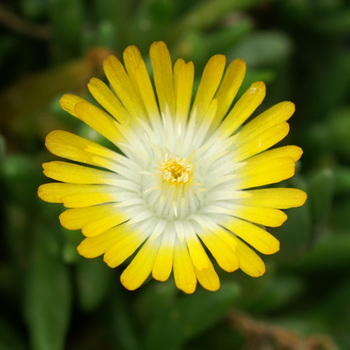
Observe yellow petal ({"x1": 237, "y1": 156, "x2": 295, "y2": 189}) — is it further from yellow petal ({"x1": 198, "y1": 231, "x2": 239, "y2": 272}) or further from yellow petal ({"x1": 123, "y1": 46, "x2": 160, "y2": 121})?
yellow petal ({"x1": 123, "y1": 46, "x2": 160, "y2": 121})

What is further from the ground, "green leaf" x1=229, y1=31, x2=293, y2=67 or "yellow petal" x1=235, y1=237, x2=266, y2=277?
"green leaf" x1=229, y1=31, x2=293, y2=67

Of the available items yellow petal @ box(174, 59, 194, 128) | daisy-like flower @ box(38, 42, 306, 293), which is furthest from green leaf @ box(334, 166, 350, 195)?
yellow petal @ box(174, 59, 194, 128)

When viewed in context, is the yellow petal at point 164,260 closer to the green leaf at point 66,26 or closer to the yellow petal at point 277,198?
the yellow petal at point 277,198

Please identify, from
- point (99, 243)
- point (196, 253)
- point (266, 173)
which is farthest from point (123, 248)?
point (266, 173)

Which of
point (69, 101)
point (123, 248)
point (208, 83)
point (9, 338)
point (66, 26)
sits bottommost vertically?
point (9, 338)

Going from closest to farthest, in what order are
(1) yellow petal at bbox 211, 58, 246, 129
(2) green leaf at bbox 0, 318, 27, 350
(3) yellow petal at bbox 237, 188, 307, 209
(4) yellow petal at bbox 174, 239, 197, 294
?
(4) yellow petal at bbox 174, 239, 197, 294, (3) yellow petal at bbox 237, 188, 307, 209, (1) yellow petal at bbox 211, 58, 246, 129, (2) green leaf at bbox 0, 318, 27, 350

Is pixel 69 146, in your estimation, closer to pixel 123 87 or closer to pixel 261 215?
pixel 123 87

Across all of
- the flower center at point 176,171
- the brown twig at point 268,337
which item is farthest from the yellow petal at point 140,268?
the brown twig at point 268,337
